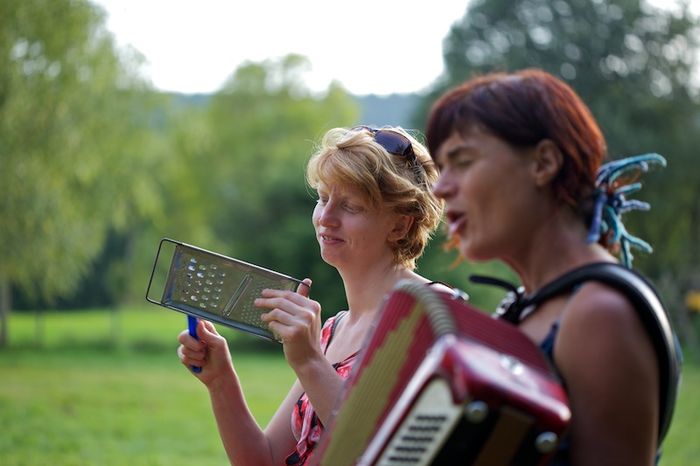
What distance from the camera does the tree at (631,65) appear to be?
31.7 meters

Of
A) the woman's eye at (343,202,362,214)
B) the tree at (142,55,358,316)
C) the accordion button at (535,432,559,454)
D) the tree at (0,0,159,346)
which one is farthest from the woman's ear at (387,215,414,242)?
the tree at (142,55,358,316)

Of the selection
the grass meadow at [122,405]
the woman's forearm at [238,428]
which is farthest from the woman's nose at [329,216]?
the grass meadow at [122,405]

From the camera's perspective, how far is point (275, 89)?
58250mm

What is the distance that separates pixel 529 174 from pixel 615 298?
12.1 inches

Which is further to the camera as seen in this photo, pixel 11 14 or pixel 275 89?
pixel 275 89

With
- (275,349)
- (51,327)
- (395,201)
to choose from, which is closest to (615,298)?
(395,201)

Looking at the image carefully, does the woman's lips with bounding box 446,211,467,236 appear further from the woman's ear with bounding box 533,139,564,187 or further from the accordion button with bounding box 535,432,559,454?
the accordion button with bounding box 535,432,559,454

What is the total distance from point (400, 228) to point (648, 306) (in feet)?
4.63

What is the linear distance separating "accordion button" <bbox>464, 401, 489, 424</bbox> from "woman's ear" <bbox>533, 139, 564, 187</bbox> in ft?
1.70

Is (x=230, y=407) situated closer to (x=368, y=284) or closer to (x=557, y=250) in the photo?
(x=368, y=284)

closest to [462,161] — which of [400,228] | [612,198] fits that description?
[612,198]

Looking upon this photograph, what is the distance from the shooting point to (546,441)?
5.52 feet

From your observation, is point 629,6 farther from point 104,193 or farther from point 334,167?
point 334,167

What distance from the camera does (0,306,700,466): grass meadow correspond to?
11.0m
